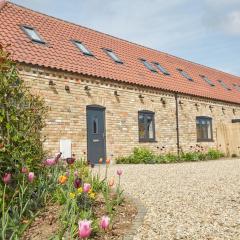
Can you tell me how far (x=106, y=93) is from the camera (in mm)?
15852

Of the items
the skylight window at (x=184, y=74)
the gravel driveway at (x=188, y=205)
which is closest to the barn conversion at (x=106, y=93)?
the skylight window at (x=184, y=74)

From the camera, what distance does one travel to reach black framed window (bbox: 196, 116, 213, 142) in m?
21.4

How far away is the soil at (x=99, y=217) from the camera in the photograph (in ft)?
15.1

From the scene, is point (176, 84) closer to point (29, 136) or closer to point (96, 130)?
point (96, 130)

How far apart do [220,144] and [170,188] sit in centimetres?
1521

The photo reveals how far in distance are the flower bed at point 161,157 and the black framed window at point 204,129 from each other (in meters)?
1.03

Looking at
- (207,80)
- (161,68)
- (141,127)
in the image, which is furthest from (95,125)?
(207,80)

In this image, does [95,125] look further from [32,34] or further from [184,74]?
[184,74]

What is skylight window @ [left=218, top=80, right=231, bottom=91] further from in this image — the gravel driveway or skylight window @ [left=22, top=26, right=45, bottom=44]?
the gravel driveway

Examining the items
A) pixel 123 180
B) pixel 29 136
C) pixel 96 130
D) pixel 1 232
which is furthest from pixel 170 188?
pixel 96 130

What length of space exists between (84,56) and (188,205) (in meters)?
11.0

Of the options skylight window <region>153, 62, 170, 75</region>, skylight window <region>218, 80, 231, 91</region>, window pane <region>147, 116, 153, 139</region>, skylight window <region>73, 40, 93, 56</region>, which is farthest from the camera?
skylight window <region>218, 80, 231, 91</region>

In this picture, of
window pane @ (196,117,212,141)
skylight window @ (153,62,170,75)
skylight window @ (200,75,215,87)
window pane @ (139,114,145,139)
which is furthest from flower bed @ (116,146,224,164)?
skylight window @ (200,75,215,87)

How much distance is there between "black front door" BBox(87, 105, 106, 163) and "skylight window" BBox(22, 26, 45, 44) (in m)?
3.19
